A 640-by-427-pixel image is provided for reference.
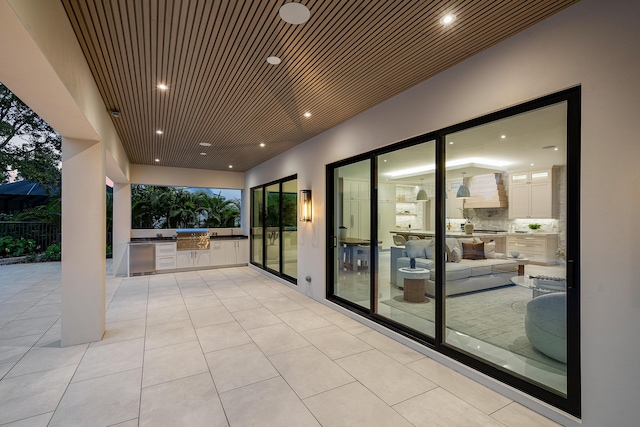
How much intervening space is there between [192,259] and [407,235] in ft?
20.9

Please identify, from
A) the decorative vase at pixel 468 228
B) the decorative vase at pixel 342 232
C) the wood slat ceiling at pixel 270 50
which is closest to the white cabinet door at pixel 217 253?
the wood slat ceiling at pixel 270 50

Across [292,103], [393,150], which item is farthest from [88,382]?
→ [393,150]

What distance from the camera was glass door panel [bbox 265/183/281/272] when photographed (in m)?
7.32

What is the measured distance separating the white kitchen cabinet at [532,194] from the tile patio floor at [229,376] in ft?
5.01

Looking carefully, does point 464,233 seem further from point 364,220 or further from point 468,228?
point 364,220

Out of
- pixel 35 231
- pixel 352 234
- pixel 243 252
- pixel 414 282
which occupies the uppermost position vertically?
pixel 352 234

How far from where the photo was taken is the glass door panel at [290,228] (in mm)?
6543

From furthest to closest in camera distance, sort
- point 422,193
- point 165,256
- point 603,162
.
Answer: point 165,256 < point 422,193 < point 603,162

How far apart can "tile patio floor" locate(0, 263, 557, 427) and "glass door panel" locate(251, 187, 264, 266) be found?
363 centimetres

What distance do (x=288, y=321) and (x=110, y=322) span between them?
2499 mm

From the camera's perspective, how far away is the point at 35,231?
952 cm

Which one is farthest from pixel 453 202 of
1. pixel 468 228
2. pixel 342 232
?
pixel 342 232

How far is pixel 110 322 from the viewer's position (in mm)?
4223

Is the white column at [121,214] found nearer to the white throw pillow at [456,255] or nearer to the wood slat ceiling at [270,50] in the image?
the wood slat ceiling at [270,50]
